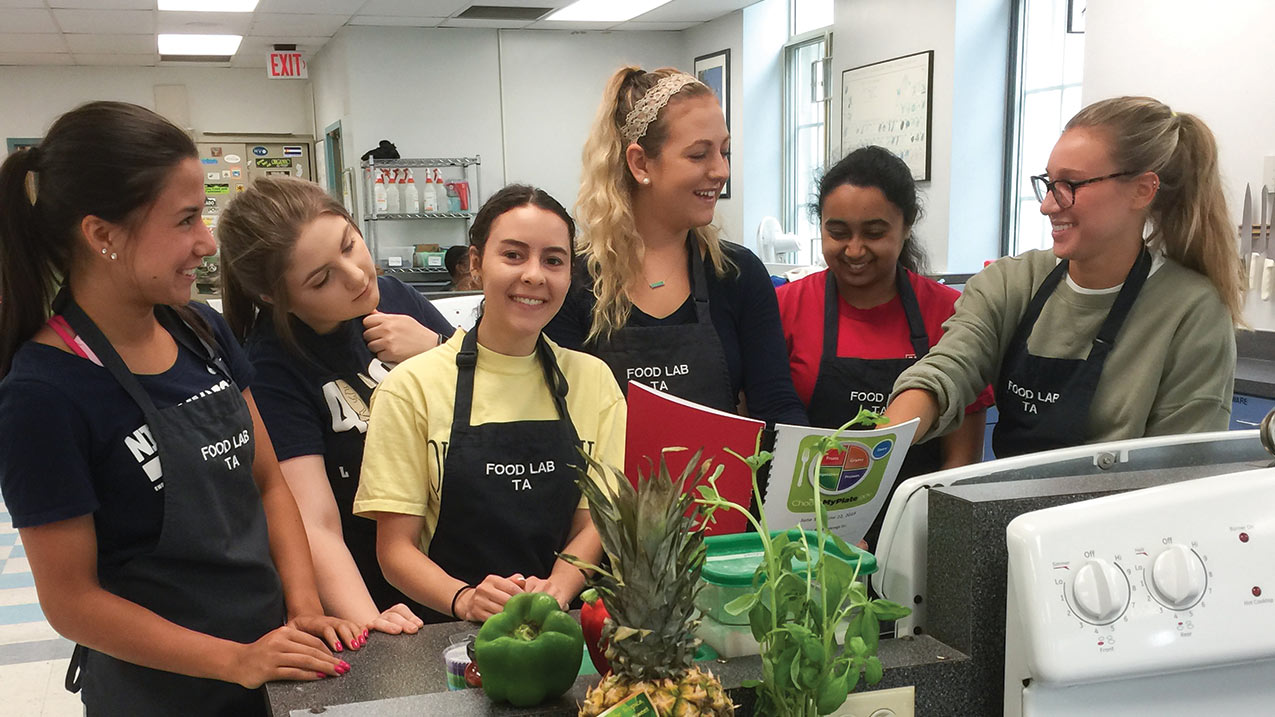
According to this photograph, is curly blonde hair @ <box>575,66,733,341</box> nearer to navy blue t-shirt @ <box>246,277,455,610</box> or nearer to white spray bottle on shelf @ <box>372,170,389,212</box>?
navy blue t-shirt @ <box>246,277,455,610</box>

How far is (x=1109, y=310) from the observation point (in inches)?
59.8

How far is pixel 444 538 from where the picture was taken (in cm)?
156

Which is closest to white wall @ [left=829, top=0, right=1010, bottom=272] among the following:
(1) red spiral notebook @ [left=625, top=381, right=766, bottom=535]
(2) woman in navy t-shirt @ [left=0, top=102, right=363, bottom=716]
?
(1) red spiral notebook @ [left=625, top=381, right=766, bottom=535]

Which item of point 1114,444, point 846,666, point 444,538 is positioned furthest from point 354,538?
point 1114,444

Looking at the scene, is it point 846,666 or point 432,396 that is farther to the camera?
point 432,396

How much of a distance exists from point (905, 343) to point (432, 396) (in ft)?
3.22

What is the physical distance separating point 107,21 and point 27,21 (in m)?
0.55

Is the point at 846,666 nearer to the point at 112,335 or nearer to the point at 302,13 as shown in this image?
the point at 112,335

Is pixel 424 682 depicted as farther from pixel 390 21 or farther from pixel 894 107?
pixel 390 21

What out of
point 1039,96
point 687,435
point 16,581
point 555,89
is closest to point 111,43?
point 555,89

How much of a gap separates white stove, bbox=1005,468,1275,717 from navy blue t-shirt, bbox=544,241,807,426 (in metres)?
0.91

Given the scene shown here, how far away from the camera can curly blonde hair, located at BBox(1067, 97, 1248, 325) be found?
1514mm

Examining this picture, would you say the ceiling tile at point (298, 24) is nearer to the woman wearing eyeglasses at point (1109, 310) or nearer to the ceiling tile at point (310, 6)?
the ceiling tile at point (310, 6)

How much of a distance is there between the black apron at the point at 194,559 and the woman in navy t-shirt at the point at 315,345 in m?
0.16
